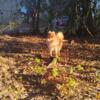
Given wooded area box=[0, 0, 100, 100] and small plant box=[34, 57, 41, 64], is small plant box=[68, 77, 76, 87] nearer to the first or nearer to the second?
wooded area box=[0, 0, 100, 100]

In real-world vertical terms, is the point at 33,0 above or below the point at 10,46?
above

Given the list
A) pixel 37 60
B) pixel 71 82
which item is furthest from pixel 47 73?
pixel 37 60

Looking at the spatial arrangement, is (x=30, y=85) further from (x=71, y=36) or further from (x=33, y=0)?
(x=33, y=0)

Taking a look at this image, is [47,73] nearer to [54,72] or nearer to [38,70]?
[54,72]

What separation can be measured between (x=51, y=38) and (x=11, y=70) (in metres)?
1.43

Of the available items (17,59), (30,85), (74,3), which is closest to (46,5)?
(74,3)

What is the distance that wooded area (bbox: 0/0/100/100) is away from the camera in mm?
6996

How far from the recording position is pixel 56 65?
8500 mm

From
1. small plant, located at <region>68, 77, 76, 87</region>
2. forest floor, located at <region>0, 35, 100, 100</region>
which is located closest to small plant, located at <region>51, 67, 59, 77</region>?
forest floor, located at <region>0, 35, 100, 100</region>

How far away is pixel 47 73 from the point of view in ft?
25.1

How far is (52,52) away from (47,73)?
1.69 m

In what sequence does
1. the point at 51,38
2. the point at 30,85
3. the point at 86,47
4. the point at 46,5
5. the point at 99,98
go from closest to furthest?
the point at 99,98, the point at 30,85, the point at 51,38, the point at 86,47, the point at 46,5

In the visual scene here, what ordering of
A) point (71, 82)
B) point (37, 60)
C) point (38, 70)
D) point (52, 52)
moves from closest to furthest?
1. point (71, 82)
2. point (38, 70)
3. point (37, 60)
4. point (52, 52)

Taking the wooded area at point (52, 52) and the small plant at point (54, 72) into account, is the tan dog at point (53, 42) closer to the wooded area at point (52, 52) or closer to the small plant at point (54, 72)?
the wooded area at point (52, 52)
